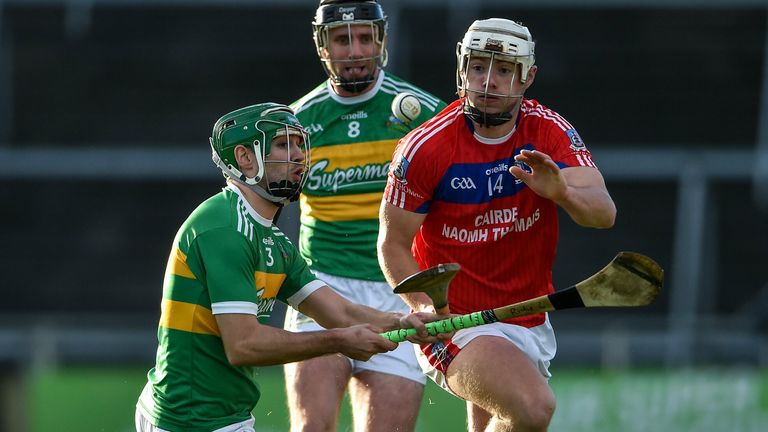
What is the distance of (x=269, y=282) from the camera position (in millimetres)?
4777

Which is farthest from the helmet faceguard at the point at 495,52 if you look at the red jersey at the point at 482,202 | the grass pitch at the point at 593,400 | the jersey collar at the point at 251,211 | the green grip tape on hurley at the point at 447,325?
the grass pitch at the point at 593,400

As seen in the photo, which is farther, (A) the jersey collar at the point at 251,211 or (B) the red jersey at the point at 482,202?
(B) the red jersey at the point at 482,202

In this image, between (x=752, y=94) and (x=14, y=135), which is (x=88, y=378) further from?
(x=752, y=94)

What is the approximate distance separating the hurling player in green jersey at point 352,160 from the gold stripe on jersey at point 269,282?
1.23 meters

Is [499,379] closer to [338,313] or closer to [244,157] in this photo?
[338,313]

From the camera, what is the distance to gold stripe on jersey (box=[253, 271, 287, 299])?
4.71 m

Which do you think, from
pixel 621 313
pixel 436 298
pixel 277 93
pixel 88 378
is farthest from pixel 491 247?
pixel 277 93

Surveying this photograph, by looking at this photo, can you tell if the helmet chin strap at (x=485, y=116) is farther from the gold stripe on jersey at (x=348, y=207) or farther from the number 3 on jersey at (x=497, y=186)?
the gold stripe on jersey at (x=348, y=207)

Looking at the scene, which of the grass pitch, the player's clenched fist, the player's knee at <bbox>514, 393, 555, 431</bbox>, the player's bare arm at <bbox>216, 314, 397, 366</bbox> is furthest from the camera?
the grass pitch

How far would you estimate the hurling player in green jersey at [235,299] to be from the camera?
4.52 metres

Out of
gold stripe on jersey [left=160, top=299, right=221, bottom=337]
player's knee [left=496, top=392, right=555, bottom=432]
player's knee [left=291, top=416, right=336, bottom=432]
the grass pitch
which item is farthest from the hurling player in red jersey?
the grass pitch

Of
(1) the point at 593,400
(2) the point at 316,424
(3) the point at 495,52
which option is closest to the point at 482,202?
(3) the point at 495,52

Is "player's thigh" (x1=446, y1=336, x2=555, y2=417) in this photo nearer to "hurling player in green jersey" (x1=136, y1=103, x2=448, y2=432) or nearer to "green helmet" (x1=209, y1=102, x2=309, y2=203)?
"hurling player in green jersey" (x1=136, y1=103, x2=448, y2=432)

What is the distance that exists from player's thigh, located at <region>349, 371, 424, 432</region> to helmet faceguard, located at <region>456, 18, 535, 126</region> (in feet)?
4.59
